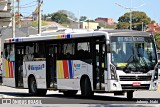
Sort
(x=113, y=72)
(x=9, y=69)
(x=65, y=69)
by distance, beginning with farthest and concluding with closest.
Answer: (x=9, y=69), (x=65, y=69), (x=113, y=72)

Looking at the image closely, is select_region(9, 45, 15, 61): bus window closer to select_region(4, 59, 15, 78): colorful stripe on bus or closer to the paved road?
select_region(4, 59, 15, 78): colorful stripe on bus

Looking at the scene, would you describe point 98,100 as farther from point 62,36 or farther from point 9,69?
point 9,69

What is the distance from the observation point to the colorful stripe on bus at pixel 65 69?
2410cm

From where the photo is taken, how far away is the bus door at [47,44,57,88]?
25.3m

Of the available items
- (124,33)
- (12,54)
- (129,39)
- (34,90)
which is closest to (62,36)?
(34,90)

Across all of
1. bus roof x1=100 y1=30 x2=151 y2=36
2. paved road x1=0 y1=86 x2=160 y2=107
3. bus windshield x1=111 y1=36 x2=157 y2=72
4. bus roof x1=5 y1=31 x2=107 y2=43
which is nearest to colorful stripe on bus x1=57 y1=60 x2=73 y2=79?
paved road x1=0 y1=86 x2=160 y2=107

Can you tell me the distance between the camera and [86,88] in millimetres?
22859

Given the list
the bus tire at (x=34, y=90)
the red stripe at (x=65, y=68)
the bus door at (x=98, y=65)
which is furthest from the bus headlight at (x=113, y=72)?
the bus tire at (x=34, y=90)

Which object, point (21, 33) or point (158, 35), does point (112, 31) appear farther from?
point (158, 35)

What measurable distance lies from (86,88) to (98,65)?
1.26m

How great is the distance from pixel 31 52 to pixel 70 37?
11.3 ft

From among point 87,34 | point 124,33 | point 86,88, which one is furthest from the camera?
point 87,34

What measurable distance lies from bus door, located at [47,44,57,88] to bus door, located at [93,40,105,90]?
3.32m

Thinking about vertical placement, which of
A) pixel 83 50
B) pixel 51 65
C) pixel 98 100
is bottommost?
→ pixel 98 100
